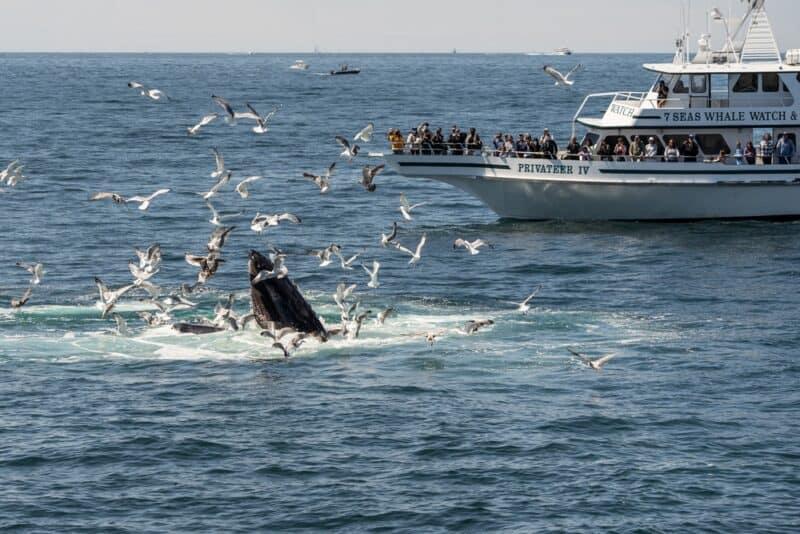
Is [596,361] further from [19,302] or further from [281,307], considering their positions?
[19,302]

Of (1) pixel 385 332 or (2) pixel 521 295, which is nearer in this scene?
(1) pixel 385 332

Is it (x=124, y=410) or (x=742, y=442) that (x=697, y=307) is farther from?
(x=124, y=410)

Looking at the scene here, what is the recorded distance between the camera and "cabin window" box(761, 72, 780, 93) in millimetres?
76000

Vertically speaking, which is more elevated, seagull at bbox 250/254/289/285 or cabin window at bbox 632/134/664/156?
cabin window at bbox 632/134/664/156

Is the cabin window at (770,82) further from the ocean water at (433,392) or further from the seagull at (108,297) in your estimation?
the seagull at (108,297)

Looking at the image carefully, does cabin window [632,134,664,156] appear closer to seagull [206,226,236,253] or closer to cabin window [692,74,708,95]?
cabin window [692,74,708,95]

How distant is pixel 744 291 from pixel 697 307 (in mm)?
4010

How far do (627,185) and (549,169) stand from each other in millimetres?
3830

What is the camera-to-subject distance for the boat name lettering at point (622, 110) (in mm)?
75456

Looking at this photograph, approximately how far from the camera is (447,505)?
120 ft

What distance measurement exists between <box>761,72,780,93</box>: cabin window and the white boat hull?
4696 mm

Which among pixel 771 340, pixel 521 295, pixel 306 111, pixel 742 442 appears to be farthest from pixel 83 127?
pixel 742 442

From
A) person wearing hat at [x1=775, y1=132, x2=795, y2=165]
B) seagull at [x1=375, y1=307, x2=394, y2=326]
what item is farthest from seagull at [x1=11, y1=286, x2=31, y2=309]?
person wearing hat at [x1=775, y1=132, x2=795, y2=165]

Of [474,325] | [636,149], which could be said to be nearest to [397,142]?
[636,149]
